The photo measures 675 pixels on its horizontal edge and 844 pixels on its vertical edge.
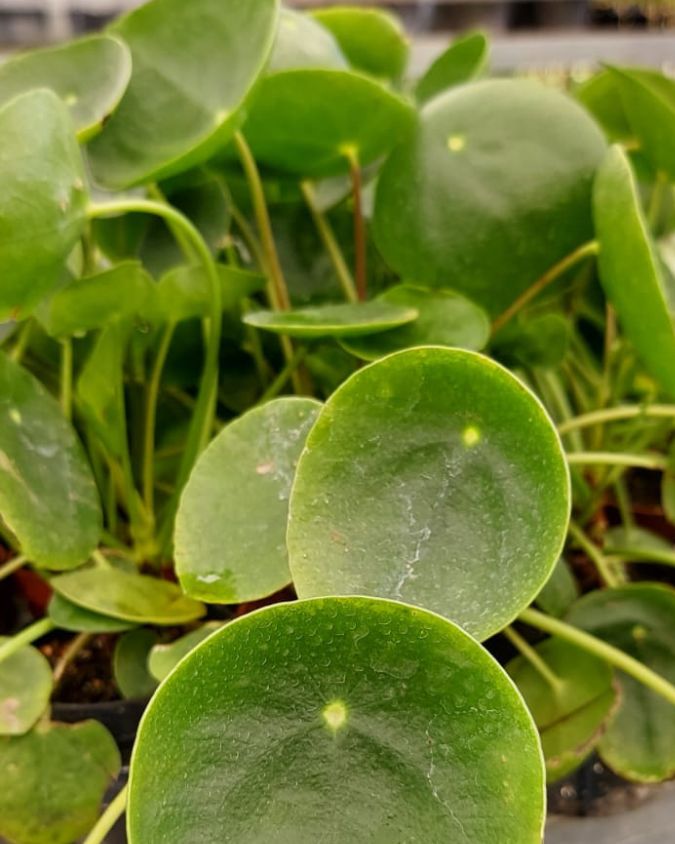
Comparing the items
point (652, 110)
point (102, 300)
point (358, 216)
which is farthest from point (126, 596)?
point (652, 110)

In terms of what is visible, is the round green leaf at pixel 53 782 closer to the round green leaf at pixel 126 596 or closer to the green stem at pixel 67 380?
the round green leaf at pixel 126 596

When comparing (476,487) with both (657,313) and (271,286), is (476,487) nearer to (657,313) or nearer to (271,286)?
(657,313)

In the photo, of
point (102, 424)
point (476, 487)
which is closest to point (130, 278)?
point (102, 424)

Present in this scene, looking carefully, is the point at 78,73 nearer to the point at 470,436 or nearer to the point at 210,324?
the point at 210,324

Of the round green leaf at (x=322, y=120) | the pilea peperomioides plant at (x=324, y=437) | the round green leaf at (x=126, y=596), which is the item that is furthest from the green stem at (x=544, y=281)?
the round green leaf at (x=126, y=596)

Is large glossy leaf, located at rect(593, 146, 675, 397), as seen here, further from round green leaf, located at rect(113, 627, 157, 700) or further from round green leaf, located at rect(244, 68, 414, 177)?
round green leaf, located at rect(113, 627, 157, 700)

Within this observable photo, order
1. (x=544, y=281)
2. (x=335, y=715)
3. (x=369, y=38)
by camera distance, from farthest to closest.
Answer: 1. (x=369, y=38)
2. (x=544, y=281)
3. (x=335, y=715)
